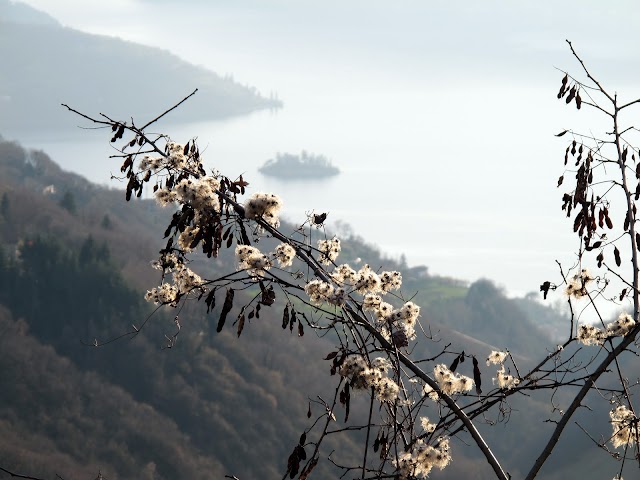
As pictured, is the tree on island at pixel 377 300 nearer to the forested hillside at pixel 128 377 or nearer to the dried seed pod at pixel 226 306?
the dried seed pod at pixel 226 306

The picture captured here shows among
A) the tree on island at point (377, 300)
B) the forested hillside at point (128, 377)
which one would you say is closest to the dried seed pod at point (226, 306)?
the tree on island at point (377, 300)

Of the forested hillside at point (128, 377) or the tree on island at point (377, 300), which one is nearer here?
the tree on island at point (377, 300)

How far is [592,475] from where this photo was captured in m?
90.4

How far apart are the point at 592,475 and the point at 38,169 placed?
96.7 meters

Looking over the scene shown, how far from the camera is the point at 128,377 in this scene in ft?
294

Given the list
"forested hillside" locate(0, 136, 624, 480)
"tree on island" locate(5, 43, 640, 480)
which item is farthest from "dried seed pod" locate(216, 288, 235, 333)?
"forested hillside" locate(0, 136, 624, 480)

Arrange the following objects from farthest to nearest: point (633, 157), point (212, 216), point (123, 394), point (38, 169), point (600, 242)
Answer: point (38, 169), point (123, 394), point (633, 157), point (600, 242), point (212, 216)

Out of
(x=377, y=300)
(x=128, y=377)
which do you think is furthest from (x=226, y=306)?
(x=128, y=377)

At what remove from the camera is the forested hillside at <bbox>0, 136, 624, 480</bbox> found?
Result: 79062 millimetres

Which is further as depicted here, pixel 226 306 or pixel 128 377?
pixel 128 377

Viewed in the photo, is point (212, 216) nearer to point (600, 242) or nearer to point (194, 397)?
point (600, 242)

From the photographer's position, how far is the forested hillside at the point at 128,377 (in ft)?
259

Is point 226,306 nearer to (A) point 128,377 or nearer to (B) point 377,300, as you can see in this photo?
(B) point 377,300

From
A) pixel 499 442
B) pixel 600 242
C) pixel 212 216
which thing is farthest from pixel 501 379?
pixel 499 442
